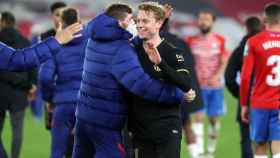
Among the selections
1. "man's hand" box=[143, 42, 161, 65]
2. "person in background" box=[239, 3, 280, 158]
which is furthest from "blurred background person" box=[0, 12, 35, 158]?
"man's hand" box=[143, 42, 161, 65]

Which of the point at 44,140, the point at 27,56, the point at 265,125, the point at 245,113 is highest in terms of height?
the point at 27,56

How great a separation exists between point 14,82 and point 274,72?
3783mm

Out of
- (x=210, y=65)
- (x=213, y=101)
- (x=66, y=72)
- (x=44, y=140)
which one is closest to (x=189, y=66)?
(x=66, y=72)

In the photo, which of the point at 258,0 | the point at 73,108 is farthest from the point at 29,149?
the point at 258,0

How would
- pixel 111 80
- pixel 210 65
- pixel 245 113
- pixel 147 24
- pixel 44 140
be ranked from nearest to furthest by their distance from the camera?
pixel 147 24 < pixel 111 80 < pixel 245 113 < pixel 210 65 < pixel 44 140

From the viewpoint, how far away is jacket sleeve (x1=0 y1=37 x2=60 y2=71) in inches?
311

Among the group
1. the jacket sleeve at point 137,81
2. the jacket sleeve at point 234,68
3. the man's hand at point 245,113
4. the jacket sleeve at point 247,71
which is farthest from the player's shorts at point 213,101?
the jacket sleeve at point 137,81

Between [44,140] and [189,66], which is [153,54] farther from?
[44,140]

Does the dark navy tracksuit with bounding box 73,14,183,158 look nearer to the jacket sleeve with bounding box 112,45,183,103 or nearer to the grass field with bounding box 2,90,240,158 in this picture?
the jacket sleeve with bounding box 112,45,183,103

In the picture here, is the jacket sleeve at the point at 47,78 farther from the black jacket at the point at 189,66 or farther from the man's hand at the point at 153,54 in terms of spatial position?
the man's hand at the point at 153,54

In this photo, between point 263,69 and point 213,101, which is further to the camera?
point 213,101

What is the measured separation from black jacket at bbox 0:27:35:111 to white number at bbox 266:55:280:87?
3.59 metres

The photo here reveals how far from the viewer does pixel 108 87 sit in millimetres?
7945

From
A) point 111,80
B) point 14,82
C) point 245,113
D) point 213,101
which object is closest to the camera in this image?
point 111,80
